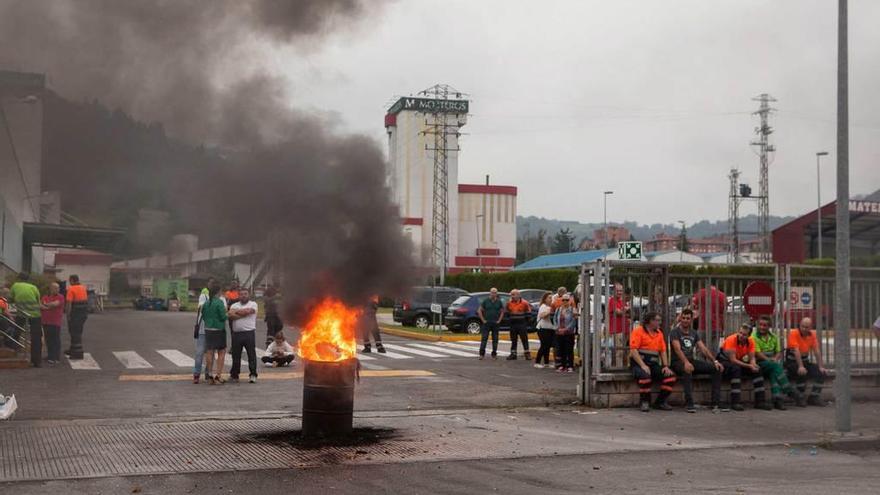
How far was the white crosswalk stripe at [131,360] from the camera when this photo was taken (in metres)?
17.5

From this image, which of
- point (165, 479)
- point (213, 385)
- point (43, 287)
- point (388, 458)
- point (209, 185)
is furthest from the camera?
point (43, 287)

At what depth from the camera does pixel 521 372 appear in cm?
1753

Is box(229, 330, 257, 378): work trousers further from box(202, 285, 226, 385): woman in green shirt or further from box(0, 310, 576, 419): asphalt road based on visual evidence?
box(0, 310, 576, 419): asphalt road

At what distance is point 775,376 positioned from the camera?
1334 centimetres

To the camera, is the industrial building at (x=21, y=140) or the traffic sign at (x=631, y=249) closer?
the industrial building at (x=21, y=140)

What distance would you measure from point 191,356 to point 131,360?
1.61 m

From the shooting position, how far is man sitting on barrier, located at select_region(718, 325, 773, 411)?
13.1m

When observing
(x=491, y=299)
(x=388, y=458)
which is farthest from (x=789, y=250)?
(x=388, y=458)

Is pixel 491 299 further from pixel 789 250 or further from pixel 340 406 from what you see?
pixel 789 250

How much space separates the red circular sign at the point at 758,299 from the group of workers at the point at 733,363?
181 millimetres

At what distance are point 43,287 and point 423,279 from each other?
10030mm

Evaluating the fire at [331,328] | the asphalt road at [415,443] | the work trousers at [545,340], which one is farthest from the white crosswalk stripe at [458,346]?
the fire at [331,328]

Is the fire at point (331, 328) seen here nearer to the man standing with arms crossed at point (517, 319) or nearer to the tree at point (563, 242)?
the man standing with arms crossed at point (517, 319)

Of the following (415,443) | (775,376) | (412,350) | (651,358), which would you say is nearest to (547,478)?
(415,443)
